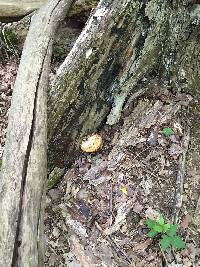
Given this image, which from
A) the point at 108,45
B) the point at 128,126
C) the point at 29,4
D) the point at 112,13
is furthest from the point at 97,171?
the point at 29,4

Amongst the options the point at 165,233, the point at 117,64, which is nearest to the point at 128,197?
the point at 165,233

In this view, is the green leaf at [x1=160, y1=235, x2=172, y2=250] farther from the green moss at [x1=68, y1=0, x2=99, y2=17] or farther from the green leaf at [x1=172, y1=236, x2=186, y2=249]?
the green moss at [x1=68, y1=0, x2=99, y2=17]

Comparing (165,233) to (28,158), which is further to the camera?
(165,233)

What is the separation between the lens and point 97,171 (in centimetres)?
388

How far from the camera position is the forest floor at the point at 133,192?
342 centimetres

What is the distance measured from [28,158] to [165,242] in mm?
1444

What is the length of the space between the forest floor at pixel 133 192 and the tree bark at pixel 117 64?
0.18 m

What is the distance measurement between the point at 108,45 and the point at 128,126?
1003mm

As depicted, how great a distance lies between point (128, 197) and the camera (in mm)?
3693

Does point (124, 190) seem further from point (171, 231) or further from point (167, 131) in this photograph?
point (167, 131)

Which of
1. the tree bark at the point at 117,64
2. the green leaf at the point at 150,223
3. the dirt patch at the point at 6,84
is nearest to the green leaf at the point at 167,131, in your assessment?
the tree bark at the point at 117,64

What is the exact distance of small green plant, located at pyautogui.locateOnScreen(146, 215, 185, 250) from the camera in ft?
11.0

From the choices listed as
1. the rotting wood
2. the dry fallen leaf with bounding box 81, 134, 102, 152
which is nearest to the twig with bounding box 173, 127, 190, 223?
the dry fallen leaf with bounding box 81, 134, 102, 152

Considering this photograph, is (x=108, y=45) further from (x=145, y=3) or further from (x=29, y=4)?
(x=29, y=4)
